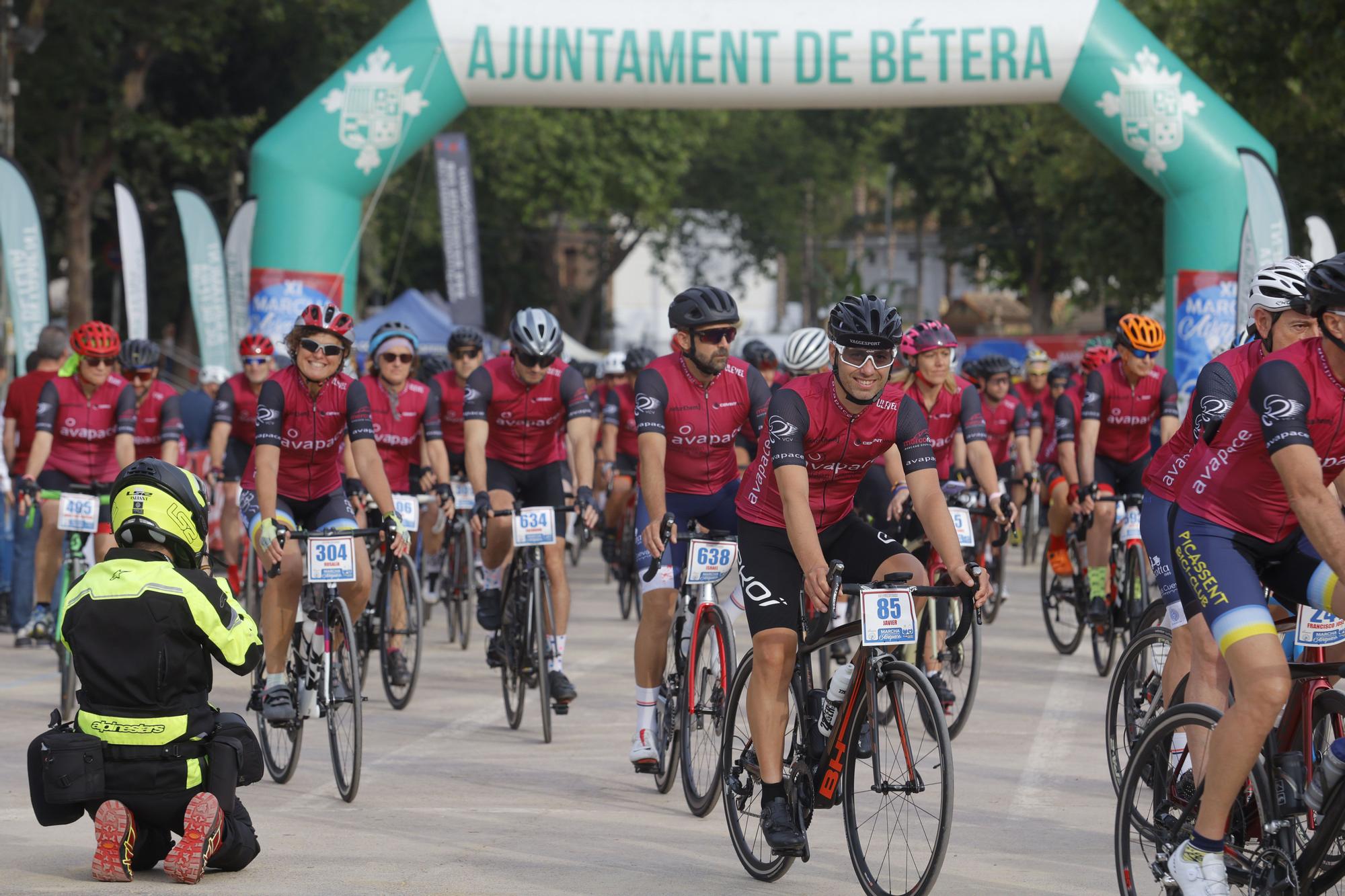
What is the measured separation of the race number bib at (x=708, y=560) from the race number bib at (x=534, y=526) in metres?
2.06

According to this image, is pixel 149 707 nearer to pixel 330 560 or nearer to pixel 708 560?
pixel 330 560

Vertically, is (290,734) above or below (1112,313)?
below

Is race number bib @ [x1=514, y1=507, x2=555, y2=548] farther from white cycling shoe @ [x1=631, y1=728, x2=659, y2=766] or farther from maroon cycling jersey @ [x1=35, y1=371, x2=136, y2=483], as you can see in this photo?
maroon cycling jersey @ [x1=35, y1=371, x2=136, y2=483]

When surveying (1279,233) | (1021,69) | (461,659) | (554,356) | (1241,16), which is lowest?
(461,659)

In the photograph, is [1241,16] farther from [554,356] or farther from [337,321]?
[337,321]

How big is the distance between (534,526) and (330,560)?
167cm

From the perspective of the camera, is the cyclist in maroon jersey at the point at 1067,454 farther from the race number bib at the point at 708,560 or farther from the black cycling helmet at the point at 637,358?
the black cycling helmet at the point at 637,358

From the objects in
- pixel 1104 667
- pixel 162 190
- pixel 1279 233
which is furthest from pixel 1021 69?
pixel 162 190

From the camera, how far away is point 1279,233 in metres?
17.8

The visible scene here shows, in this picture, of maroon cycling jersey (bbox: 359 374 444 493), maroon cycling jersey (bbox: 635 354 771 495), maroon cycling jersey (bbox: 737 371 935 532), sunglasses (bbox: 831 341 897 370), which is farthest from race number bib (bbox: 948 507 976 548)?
maroon cycling jersey (bbox: 359 374 444 493)

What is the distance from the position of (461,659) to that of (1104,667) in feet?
14.1

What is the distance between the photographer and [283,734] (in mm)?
8625

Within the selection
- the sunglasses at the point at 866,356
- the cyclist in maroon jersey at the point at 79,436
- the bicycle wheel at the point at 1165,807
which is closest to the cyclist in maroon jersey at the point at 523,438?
the cyclist in maroon jersey at the point at 79,436

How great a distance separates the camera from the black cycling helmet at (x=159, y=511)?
6.43 metres
